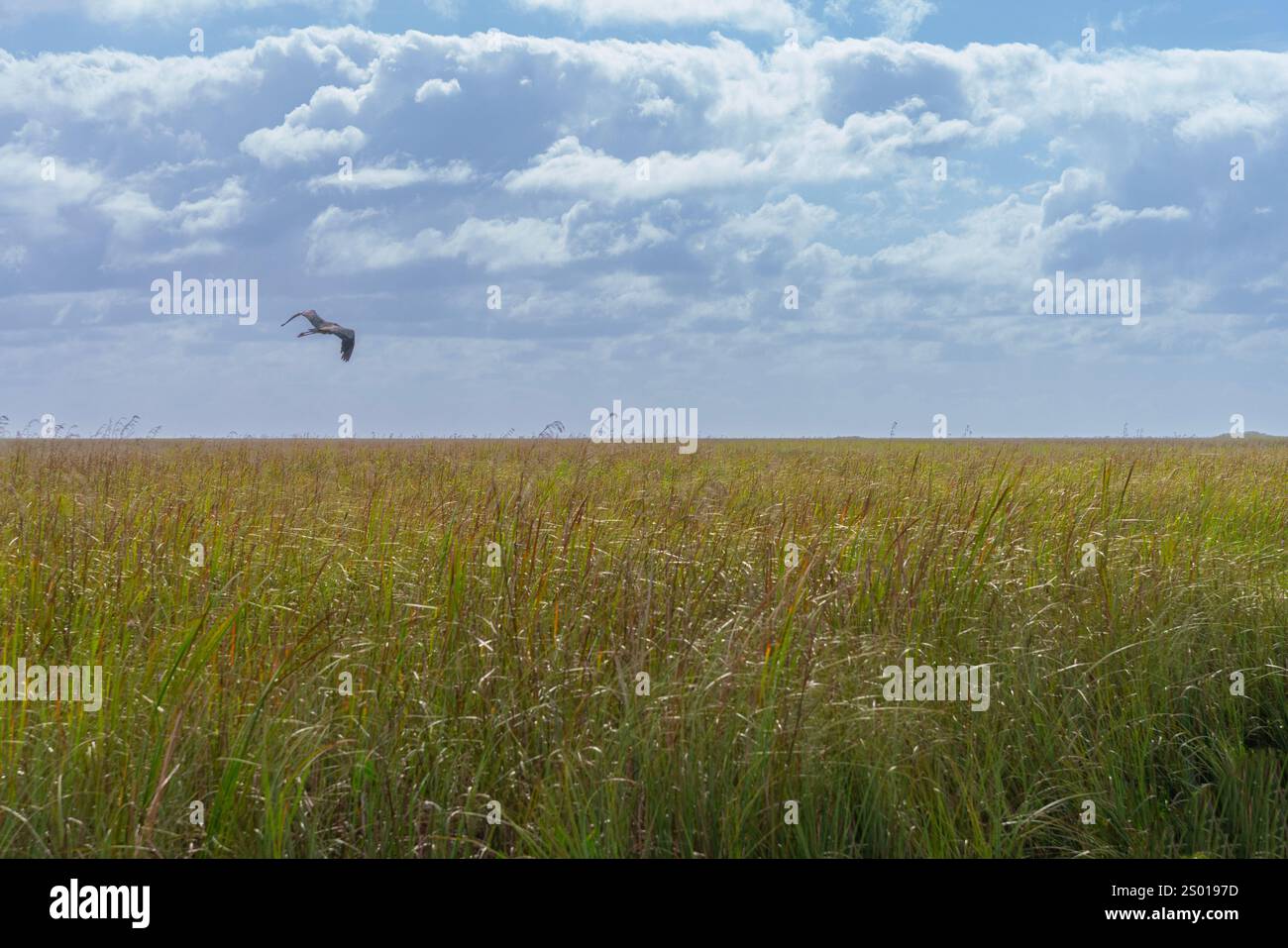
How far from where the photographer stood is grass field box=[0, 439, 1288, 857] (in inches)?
114

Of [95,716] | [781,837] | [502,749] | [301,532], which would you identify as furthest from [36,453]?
[781,837]

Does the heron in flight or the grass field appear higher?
the heron in flight

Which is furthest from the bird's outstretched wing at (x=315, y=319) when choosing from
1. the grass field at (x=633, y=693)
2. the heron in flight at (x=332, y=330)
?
the grass field at (x=633, y=693)

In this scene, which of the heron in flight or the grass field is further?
the heron in flight

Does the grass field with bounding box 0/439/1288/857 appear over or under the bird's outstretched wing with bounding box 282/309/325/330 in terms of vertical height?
under

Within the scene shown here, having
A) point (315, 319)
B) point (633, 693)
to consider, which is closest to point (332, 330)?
point (315, 319)

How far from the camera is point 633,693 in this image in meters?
3.39

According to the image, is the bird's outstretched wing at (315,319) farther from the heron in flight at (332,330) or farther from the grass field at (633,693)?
the grass field at (633,693)

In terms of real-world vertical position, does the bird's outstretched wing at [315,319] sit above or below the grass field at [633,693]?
above

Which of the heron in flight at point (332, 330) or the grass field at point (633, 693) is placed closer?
the grass field at point (633, 693)

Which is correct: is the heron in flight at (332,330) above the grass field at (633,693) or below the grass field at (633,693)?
above

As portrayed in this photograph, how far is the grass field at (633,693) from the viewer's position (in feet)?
9.52

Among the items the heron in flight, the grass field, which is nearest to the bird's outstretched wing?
the heron in flight

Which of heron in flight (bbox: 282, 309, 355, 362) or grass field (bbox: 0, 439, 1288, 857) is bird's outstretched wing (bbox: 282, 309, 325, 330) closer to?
heron in flight (bbox: 282, 309, 355, 362)
